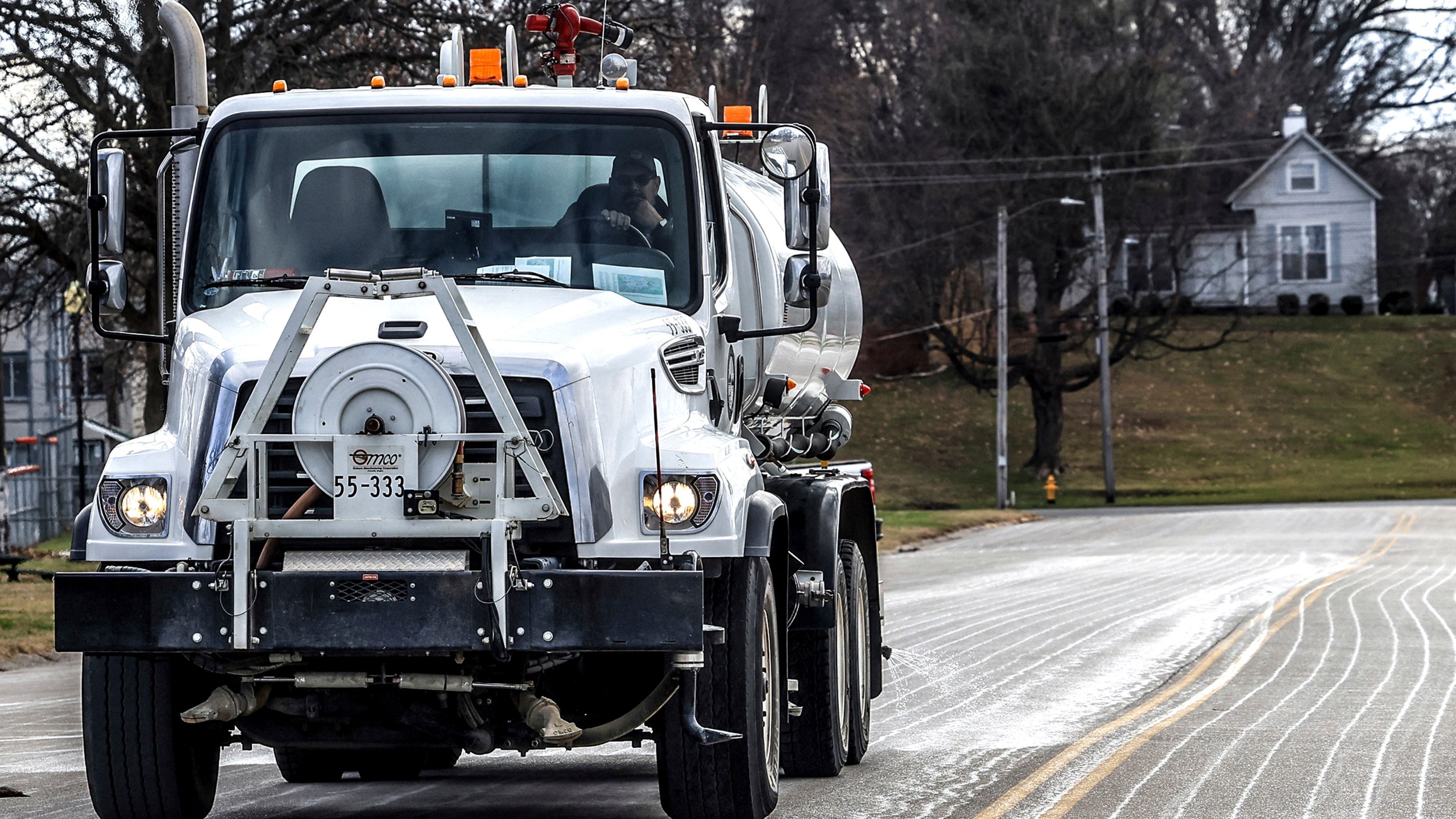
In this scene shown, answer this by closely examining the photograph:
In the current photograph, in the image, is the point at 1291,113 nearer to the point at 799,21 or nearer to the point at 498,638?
the point at 799,21

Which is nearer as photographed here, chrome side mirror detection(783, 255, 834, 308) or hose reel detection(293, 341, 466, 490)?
hose reel detection(293, 341, 466, 490)

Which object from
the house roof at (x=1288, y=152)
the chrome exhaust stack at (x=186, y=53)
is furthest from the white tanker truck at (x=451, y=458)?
the house roof at (x=1288, y=152)

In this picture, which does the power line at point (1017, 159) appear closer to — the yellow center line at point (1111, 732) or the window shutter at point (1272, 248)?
the window shutter at point (1272, 248)

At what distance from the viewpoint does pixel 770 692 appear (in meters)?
7.88

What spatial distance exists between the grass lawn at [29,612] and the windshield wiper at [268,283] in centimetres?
583

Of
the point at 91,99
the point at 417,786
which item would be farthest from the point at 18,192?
the point at 417,786

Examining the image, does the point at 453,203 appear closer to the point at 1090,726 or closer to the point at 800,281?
the point at 800,281

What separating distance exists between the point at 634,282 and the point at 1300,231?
Answer: 72.9 meters

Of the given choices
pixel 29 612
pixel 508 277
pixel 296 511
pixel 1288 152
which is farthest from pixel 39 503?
pixel 1288 152

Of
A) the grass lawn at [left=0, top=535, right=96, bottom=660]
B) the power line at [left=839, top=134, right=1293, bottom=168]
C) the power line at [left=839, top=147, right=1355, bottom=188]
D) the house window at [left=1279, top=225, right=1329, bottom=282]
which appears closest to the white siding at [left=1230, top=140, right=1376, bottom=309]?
the house window at [left=1279, top=225, right=1329, bottom=282]

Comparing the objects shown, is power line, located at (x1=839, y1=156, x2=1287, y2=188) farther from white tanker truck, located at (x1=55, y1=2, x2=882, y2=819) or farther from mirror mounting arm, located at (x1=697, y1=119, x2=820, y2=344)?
white tanker truck, located at (x1=55, y1=2, x2=882, y2=819)

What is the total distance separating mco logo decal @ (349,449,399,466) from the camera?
21.4ft

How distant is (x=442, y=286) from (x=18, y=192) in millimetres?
20644

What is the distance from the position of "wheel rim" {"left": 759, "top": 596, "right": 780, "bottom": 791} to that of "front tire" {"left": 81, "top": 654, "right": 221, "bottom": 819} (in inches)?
85.5
